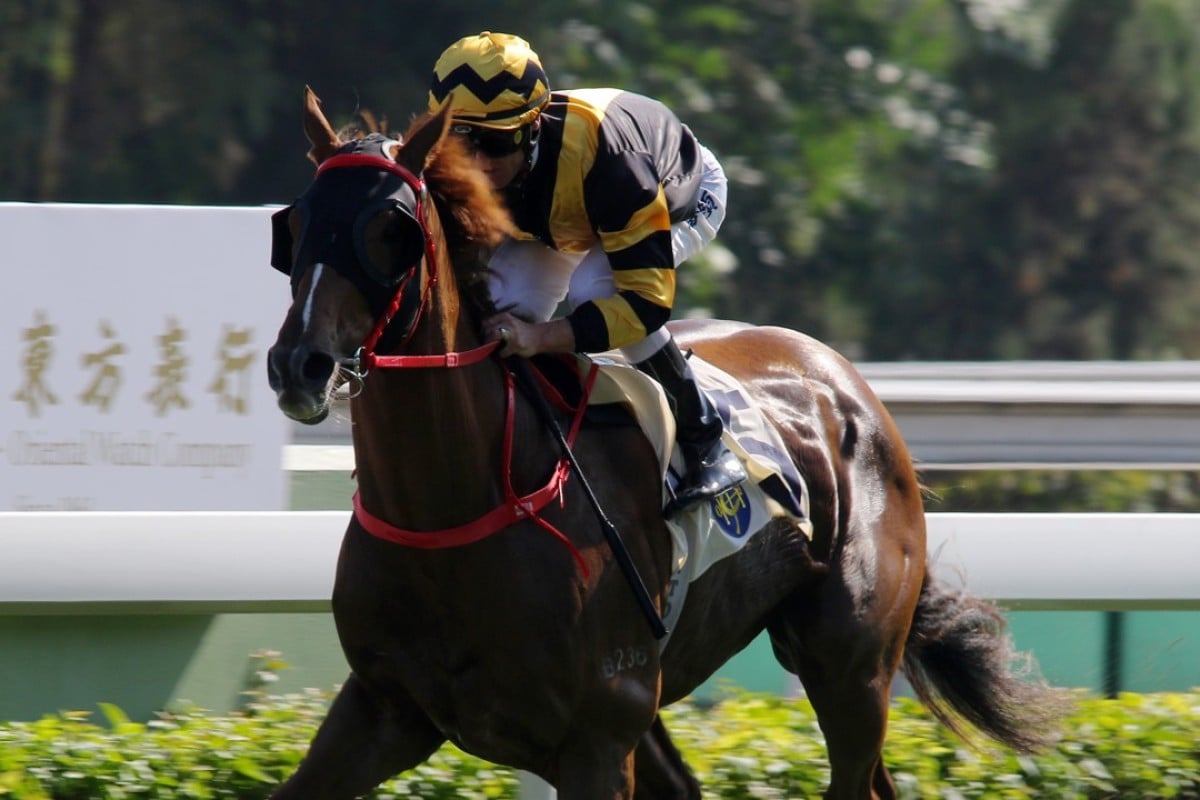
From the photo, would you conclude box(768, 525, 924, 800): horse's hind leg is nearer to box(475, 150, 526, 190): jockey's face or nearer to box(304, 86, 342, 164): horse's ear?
box(475, 150, 526, 190): jockey's face

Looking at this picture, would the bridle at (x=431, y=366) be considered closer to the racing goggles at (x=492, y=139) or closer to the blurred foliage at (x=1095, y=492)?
the racing goggles at (x=492, y=139)

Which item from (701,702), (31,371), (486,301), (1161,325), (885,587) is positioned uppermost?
(486,301)

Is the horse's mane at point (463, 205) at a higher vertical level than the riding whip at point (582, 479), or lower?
higher

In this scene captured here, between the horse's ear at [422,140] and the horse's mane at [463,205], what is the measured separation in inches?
2.8

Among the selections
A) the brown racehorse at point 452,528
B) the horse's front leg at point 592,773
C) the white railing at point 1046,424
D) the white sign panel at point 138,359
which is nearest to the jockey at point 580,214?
the brown racehorse at point 452,528

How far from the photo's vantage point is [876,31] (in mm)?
16438

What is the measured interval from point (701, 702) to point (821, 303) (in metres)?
12.6

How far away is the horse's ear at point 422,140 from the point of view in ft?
10.3

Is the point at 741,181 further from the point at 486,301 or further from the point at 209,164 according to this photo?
the point at 486,301

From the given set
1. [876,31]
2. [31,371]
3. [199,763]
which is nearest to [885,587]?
[199,763]

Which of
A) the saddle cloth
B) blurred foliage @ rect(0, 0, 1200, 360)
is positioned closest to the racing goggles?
the saddle cloth

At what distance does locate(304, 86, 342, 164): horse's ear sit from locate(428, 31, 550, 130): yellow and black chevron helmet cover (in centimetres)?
23

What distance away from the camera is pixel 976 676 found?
4668 mm

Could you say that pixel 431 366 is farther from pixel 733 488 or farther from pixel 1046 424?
pixel 1046 424
